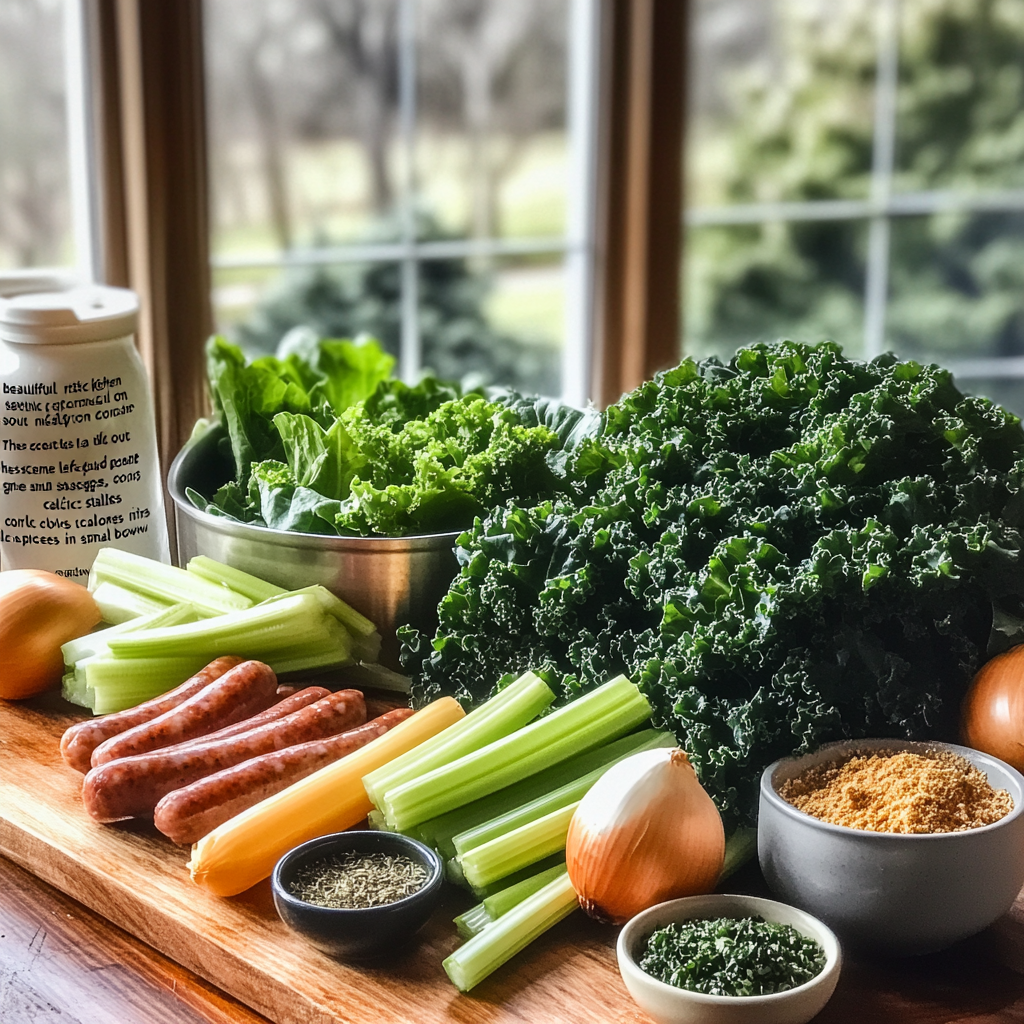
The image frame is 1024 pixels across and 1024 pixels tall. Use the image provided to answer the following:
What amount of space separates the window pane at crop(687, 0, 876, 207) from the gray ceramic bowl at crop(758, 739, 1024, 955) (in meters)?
2.90

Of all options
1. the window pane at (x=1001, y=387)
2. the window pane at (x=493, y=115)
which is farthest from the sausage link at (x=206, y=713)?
the window pane at (x=1001, y=387)

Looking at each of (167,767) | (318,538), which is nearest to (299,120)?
(318,538)

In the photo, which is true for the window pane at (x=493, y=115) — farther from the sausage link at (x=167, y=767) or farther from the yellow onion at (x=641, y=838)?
the yellow onion at (x=641, y=838)

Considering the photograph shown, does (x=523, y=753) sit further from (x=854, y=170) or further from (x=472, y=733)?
(x=854, y=170)

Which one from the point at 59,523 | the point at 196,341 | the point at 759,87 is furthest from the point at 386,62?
the point at 59,523

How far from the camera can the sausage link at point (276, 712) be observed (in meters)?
1.28

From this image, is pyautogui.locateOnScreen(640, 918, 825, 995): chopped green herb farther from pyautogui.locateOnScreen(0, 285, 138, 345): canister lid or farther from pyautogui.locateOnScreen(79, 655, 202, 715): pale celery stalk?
pyautogui.locateOnScreen(0, 285, 138, 345): canister lid

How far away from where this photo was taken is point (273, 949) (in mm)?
1017

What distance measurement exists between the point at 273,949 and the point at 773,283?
322cm

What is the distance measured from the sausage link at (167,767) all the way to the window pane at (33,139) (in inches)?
63.3

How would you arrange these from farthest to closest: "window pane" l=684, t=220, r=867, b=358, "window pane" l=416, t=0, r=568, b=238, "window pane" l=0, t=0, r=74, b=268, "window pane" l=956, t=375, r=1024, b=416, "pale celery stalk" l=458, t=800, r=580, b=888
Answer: "window pane" l=956, t=375, r=1024, b=416 < "window pane" l=684, t=220, r=867, b=358 < "window pane" l=416, t=0, r=568, b=238 < "window pane" l=0, t=0, r=74, b=268 < "pale celery stalk" l=458, t=800, r=580, b=888

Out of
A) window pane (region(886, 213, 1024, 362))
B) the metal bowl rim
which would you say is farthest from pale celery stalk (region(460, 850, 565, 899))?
window pane (region(886, 213, 1024, 362))

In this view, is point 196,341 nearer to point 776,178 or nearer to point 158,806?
point 158,806

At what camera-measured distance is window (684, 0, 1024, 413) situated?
3.69 m
